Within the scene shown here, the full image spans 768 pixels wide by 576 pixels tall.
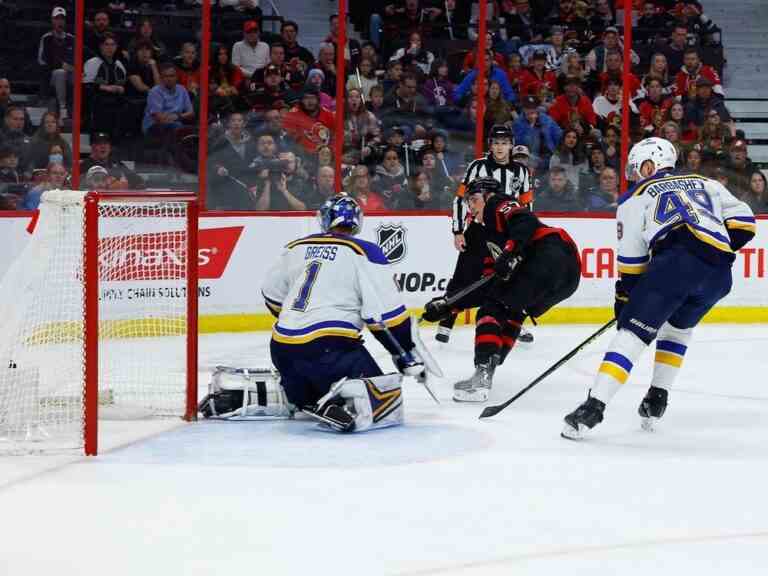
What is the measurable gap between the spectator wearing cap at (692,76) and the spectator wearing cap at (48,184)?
430 cm

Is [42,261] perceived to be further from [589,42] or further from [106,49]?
[589,42]

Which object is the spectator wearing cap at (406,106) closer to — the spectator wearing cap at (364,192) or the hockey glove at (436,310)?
the spectator wearing cap at (364,192)

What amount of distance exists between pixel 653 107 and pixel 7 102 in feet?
14.3

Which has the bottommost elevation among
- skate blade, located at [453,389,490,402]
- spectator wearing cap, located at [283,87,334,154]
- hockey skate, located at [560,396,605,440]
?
skate blade, located at [453,389,490,402]

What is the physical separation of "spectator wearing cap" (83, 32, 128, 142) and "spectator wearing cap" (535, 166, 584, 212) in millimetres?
2790

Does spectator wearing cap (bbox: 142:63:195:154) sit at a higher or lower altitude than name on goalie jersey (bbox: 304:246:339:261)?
higher

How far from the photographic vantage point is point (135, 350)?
6.20m

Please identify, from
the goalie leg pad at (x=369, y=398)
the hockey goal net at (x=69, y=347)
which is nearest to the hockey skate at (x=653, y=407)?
the goalie leg pad at (x=369, y=398)

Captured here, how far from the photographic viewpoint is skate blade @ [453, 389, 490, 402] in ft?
18.6

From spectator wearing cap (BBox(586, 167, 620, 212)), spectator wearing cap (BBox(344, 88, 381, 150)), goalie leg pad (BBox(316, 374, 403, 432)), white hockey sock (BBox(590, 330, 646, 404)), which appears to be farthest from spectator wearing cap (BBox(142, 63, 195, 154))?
white hockey sock (BBox(590, 330, 646, 404))

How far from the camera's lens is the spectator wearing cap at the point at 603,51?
923 centimetres

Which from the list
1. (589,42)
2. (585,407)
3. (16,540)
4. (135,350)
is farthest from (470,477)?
(589,42)

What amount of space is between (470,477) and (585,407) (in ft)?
2.36

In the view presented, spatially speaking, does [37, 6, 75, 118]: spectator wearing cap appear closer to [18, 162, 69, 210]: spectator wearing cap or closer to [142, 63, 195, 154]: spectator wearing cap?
[18, 162, 69, 210]: spectator wearing cap
